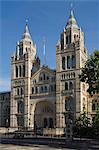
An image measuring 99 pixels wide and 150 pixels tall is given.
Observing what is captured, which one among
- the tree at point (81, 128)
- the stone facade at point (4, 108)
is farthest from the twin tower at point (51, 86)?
the tree at point (81, 128)

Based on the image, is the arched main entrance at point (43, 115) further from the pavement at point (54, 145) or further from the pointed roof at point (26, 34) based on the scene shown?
the pavement at point (54, 145)

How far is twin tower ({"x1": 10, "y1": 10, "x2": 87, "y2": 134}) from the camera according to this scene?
7200 centimetres

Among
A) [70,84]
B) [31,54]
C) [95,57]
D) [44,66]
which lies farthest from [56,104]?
[95,57]

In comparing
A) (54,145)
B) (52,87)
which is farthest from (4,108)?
(54,145)

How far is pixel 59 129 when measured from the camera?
65000 millimetres

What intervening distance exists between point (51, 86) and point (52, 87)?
0.43m

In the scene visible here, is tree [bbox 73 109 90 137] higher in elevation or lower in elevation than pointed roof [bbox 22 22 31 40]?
lower

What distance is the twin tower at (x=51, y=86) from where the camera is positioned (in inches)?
2835

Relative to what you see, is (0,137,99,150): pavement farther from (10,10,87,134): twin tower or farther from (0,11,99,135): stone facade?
(10,10,87,134): twin tower

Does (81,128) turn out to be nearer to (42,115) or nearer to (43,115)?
(43,115)

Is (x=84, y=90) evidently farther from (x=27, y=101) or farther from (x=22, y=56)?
(x=22, y=56)

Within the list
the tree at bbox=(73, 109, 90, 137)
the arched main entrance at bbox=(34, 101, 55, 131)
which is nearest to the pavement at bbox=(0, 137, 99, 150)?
the tree at bbox=(73, 109, 90, 137)

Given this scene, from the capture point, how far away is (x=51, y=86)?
76562 mm

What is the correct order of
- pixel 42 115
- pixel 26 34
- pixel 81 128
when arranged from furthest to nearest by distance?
pixel 26 34 → pixel 42 115 → pixel 81 128
